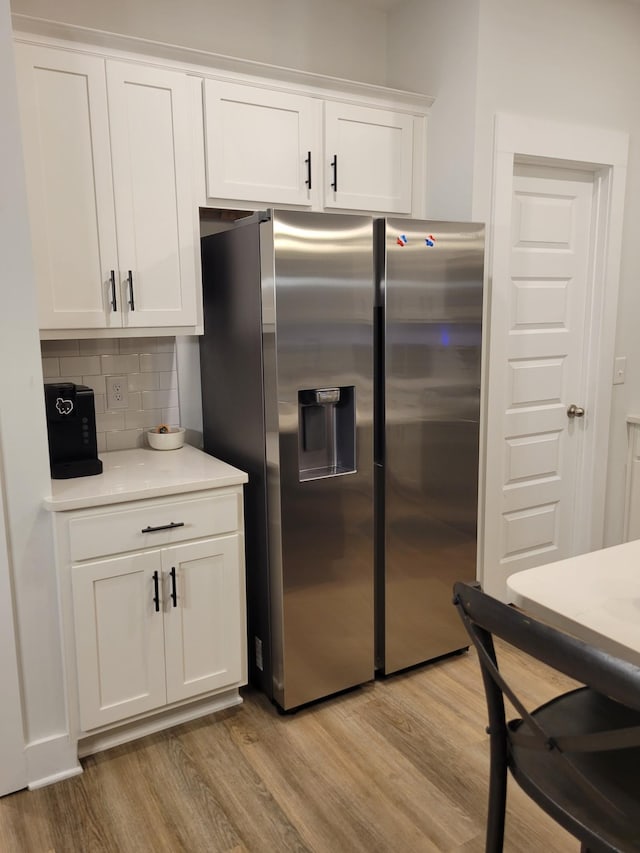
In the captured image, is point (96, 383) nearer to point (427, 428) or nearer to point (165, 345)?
point (165, 345)

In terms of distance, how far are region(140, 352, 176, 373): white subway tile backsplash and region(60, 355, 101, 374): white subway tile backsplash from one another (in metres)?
0.18

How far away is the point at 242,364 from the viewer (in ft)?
8.11

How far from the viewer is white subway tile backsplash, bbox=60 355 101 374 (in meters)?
2.60

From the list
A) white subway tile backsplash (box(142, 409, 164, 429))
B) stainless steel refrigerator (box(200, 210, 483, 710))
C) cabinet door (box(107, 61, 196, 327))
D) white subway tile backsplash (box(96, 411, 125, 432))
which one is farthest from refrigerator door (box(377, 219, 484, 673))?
white subway tile backsplash (box(96, 411, 125, 432))

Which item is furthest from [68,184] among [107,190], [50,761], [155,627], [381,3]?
[50,761]

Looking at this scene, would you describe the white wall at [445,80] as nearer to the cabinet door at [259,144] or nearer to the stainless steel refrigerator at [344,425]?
the stainless steel refrigerator at [344,425]

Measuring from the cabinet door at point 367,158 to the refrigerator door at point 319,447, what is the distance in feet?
1.61

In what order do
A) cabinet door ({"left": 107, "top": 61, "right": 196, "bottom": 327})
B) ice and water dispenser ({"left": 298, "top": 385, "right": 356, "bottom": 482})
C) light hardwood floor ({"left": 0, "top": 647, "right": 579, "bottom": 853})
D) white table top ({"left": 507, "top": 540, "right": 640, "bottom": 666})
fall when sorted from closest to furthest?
white table top ({"left": 507, "top": 540, "right": 640, "bottom": 666})
light hardwood floor ({"left": 0, "top": 647, "right": 579, "bottom": 853})
cabinet door ({"left": 107, "top": 61, "right": 196, "bottom": 327})
ice and water dispenser ({"left": 298, "top": 385, "right": 356, "bottom": 482})

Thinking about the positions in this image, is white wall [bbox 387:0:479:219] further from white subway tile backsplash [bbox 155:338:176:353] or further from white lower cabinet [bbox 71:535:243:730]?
white lower cabinet [bbox 71:535:243:730]

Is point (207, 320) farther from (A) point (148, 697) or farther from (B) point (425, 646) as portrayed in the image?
(B) point (425, 646)

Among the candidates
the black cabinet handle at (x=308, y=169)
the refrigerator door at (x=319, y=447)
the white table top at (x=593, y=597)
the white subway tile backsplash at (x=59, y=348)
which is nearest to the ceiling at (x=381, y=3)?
the black cabinet handle at (x=308, y=169)

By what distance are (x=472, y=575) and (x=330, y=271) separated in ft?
4.71

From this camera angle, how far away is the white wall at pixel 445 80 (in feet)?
9.05

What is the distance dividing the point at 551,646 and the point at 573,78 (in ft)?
9.45
